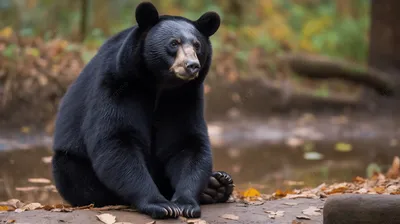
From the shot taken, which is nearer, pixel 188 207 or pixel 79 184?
pixel 188 207

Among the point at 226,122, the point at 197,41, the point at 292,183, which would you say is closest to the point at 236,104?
the point at 226,122

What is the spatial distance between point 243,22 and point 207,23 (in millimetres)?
10544

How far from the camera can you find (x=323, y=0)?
65.9ft

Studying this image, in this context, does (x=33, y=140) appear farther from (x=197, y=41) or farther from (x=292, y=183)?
(x=197, y=41)

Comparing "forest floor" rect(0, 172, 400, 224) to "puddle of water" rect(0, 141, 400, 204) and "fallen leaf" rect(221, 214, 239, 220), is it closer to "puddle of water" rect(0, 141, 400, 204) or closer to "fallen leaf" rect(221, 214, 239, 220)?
"fallen leaf" rect(221, 214, 239, 220)

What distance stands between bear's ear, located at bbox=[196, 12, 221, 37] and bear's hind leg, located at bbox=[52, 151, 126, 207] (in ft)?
4.17

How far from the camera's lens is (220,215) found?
449 centimetres

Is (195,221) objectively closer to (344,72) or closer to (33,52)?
(33,52)

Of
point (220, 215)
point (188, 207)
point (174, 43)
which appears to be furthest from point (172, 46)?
point (220, 215)

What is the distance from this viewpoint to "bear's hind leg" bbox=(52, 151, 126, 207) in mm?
4758

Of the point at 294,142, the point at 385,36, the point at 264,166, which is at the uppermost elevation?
the point at 385,36

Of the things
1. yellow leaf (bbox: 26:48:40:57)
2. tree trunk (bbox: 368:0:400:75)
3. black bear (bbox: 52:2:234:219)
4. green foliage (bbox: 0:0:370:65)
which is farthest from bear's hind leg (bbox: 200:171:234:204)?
Answer: tree trunk (bbox: 368:0:400:75)

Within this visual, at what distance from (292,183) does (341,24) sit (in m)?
11.4

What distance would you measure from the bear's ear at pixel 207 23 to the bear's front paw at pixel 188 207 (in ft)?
3.92
